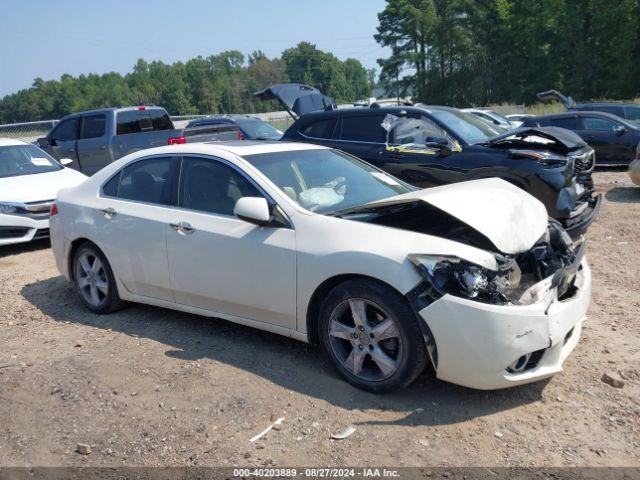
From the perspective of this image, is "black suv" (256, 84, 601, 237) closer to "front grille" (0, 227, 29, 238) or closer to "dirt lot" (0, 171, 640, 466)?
"dirt lot" (0, 171, 640, 466)

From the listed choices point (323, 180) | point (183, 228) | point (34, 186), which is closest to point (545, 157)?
point (323, 180)

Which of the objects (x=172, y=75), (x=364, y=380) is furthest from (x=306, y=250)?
(x=172, y=75)

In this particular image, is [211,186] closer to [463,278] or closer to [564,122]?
[463,278]

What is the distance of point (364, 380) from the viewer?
385 cm

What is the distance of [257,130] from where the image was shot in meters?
17.9

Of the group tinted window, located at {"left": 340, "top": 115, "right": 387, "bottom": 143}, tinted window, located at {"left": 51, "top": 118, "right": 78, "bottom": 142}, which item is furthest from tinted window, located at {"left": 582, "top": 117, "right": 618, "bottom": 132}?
tinted window, located at {"left": 51, "top": 118, "right": 78, "bottom": 142}

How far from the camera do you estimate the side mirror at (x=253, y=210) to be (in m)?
4.18

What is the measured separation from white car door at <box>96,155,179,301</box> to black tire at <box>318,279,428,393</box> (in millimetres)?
1632

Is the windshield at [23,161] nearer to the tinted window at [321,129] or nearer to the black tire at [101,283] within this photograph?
the tinted window at [321,129]

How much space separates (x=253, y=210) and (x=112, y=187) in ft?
6.54

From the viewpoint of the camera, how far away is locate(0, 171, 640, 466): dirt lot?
328cm

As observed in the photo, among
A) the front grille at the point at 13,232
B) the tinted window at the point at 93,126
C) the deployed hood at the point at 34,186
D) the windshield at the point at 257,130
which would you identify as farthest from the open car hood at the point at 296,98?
the windshield at the point at 257,130

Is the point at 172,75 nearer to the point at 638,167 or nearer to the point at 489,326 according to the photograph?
the point at 638,167

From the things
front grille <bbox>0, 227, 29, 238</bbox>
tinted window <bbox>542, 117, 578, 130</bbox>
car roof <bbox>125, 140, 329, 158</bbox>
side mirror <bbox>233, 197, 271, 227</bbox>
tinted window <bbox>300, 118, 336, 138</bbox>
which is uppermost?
tinted window <bbox>300, 118, 336, 138</bbox>
